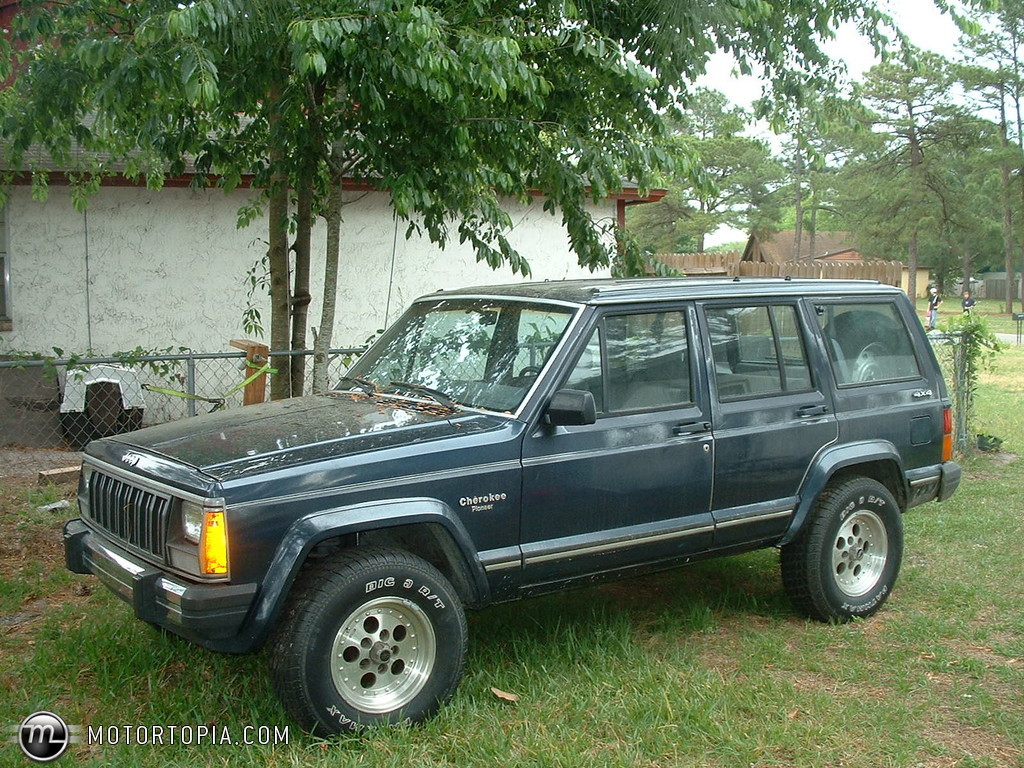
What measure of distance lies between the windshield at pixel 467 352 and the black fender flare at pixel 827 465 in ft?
5.36

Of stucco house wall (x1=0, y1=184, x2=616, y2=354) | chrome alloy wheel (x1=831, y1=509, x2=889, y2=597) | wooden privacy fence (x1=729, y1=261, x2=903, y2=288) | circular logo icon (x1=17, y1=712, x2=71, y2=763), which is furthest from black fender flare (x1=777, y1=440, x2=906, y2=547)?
wooden privacy fence (x1=729, y1=261, x2=903, y2=288)

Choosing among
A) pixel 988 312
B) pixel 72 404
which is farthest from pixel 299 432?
pixel 988 312

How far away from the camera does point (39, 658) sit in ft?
15.9

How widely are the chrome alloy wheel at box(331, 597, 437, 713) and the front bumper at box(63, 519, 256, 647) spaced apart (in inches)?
16.6

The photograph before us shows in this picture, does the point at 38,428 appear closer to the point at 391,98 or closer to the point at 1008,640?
the point at 391,98

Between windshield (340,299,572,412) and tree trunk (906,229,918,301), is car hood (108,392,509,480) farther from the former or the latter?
tree trunk (906,229,918,301)

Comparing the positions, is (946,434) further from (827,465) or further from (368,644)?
(368,644)

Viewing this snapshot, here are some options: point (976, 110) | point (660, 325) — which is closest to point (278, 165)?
point (660, 325)

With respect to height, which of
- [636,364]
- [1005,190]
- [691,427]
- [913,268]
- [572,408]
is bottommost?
[691,427]

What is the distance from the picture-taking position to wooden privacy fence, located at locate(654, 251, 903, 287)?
751 inches

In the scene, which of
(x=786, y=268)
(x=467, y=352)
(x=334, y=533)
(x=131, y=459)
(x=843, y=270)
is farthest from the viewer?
(x=843, y=270)

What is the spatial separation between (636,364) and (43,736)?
3.01 m

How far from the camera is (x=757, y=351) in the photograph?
18.0 feet

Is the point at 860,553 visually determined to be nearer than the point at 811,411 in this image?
No
